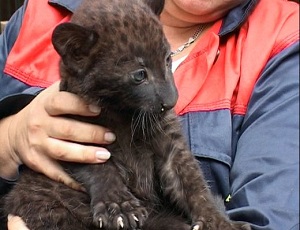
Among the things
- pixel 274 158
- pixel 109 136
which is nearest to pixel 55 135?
pixel 109 136

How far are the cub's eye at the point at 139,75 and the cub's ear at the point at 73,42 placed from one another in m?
0.13

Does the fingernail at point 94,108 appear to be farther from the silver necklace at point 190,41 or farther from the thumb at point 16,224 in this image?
the silver necklace at point 190,41

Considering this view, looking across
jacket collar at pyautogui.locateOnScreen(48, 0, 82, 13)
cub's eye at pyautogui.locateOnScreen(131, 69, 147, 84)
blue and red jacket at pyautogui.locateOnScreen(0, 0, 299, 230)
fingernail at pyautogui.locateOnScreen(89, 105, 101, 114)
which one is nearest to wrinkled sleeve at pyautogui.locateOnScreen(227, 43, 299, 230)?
blue and red jacket at pyautogui.locateOnScreen(0, 0, 299, 230)

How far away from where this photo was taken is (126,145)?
1.45 m

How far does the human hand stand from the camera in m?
1.39

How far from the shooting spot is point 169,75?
136 cm

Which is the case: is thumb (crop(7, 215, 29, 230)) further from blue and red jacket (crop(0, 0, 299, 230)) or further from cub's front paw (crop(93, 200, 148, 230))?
blue and red jacket (crop(0, 0, 299, 230))

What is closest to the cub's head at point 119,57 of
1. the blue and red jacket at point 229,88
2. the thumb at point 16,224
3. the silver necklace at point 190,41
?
the blue and red jacket at point 229,88

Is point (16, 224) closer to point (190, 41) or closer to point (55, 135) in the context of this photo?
point (55, 135)

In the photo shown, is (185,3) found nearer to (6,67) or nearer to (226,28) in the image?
(226,28)

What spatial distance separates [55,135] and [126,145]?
21cm

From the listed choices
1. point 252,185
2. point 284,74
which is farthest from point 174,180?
point 284,74

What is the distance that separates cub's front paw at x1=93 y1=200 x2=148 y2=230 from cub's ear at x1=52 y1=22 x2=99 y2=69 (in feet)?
1.15

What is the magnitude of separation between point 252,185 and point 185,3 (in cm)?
95
